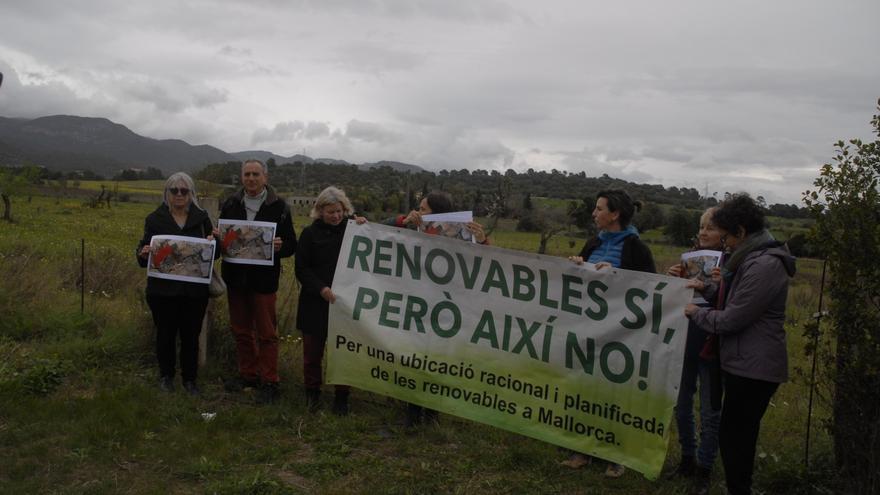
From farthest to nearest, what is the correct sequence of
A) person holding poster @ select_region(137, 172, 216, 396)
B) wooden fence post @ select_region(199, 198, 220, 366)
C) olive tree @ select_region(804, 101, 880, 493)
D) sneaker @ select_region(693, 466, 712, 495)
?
wooden fence post @ select_region(199, 198, 220, 366) → person holding poster @ select_region(137, 172, 216, 396) → sneaker @ select_region(693, 466, 712, 495) → olive tree @ select_region(804, 101, 880, 493)

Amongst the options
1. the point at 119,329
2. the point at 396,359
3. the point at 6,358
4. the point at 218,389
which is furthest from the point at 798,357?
the point at 6,358

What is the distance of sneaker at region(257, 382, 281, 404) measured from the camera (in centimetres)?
588

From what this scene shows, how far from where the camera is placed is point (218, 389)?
243 inches

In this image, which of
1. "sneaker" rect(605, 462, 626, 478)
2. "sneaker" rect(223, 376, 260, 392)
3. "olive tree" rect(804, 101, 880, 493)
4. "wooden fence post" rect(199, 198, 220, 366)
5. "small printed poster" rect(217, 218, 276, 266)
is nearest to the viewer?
"olive tree" rect(804, 101, 880, 493)

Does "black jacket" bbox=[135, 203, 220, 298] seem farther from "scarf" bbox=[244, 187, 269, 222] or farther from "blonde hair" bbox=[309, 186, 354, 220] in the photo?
"blonde hair" bbox=[309, 186, 354, 220]

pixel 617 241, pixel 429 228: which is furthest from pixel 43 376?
pixel 617 241

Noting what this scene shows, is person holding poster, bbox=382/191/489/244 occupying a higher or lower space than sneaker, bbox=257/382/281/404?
higher

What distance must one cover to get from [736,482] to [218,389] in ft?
14.7

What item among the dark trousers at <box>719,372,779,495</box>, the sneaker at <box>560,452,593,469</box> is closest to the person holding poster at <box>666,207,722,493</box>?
the dark trousers at <box>719,372,779,495</box>

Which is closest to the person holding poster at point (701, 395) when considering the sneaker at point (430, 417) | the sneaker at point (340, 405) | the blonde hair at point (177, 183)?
the sneaker at point (430, 417)

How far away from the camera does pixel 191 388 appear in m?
5.93

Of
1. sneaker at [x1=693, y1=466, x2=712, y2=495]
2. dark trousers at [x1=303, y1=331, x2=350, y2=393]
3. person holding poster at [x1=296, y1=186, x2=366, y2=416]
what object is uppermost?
person holding poster at [x1=296, y1=186, x2=366, y2=416]

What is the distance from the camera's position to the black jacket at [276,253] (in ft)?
19.4

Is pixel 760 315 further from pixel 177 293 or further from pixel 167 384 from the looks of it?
pixel 167 384
